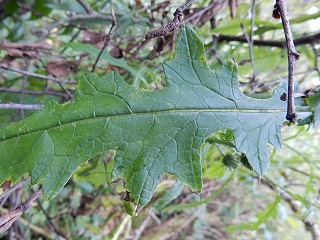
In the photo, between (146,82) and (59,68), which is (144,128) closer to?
(146,82)

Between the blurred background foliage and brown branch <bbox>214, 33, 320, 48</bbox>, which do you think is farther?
brown branch <bbox>214, 33, 320, 48</bbox>

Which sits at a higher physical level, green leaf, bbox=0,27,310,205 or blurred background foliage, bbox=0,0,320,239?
green leaf, bbox=0,27,310,205

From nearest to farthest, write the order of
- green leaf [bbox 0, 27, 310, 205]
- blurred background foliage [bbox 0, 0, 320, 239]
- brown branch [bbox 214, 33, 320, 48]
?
1. green leaf [bbox 0, 27, 310, 205]
2. blurred background foliage [bbox 0, 0, 320, 239]
3. brown branch [bbox 214, 33, 320, 48]

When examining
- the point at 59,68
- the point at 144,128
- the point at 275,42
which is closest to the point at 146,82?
the point at 59,68

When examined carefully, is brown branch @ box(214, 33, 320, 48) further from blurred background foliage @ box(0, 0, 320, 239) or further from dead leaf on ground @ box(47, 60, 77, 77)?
dead leaf on ground @ box(47, 60, 77, 77)

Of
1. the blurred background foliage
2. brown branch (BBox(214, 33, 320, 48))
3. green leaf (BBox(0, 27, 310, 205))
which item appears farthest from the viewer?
brown branch (BBox(214, 33, 320, 48))

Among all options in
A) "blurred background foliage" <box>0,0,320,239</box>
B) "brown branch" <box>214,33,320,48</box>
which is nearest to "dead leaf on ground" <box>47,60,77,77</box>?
"blurred background foliage" <box>0,0,320,239</box>

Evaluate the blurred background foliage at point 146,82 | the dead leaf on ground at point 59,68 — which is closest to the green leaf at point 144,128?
the blurred background foliage at point 146,82

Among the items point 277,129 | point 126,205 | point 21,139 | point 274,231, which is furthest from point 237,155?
point 274,231
